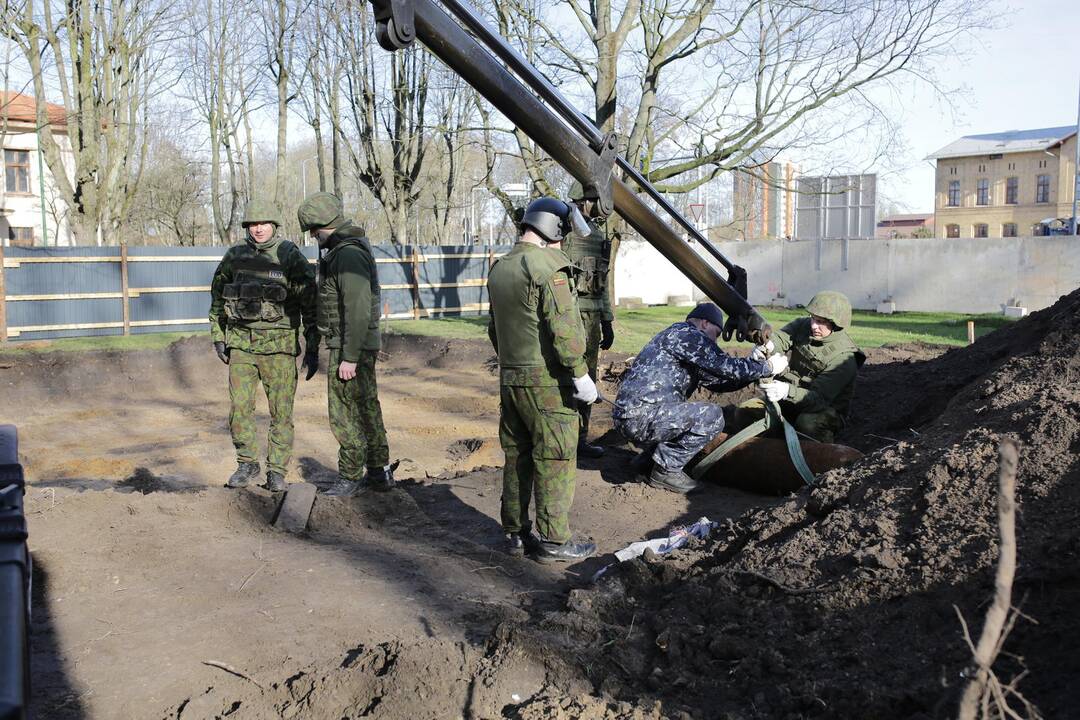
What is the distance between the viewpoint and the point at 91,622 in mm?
4195

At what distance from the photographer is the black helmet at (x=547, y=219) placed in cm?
498

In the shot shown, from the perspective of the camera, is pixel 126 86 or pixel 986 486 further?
pixel 126 86

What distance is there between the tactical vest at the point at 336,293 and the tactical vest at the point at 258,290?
16.5 inches

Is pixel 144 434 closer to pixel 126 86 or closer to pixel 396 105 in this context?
pixel 126 86

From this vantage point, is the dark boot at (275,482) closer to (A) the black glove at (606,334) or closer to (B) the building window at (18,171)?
(A) the black glove at (606,334)

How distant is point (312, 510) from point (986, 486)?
4019 mm

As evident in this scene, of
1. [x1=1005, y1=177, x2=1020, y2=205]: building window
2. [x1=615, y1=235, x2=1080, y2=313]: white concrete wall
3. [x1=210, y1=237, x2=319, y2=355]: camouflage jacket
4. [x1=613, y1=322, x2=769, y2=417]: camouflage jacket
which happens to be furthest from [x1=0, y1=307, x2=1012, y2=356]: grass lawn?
[x1=1005, y1=177, x2=1020, y2=205]: building window

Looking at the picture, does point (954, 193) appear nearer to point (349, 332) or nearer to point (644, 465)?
point (644, 465)

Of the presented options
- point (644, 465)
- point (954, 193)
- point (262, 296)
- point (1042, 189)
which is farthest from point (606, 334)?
point (954, 193)

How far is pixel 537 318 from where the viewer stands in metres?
4.95

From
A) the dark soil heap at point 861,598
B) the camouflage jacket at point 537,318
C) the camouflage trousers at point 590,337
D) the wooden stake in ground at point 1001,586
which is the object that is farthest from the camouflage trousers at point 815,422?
the wooden stake in ground at point 1001,586

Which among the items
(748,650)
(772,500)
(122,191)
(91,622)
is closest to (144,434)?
(91,622)

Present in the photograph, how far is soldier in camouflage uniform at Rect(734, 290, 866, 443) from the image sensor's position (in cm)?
692

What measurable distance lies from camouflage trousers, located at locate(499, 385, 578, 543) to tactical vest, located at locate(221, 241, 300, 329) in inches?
90.5
